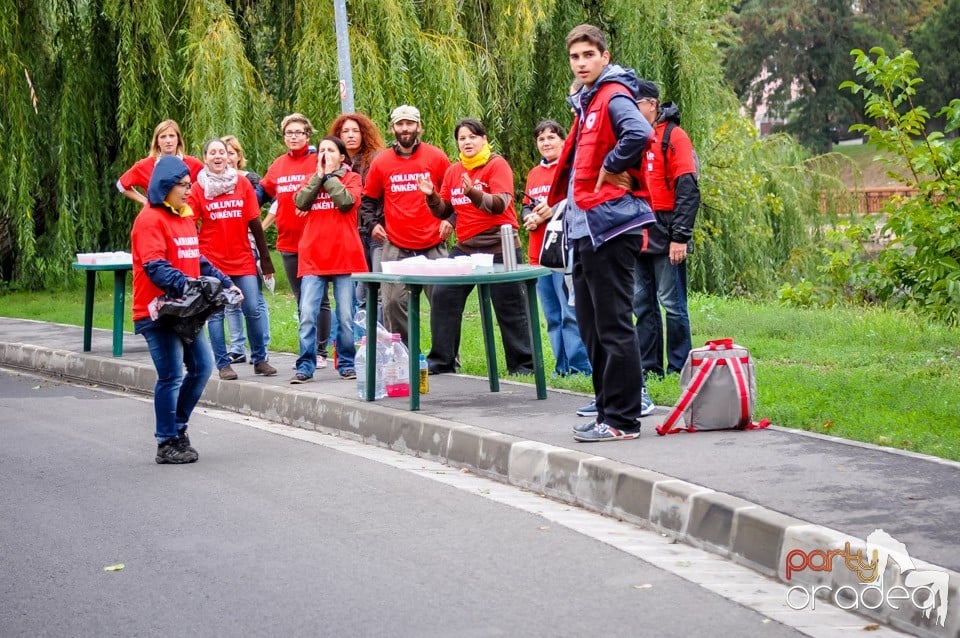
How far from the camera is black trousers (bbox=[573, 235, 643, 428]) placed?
25.8 feet

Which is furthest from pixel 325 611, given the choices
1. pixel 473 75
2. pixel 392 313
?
pixel 473 75

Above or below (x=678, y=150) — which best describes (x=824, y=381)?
below

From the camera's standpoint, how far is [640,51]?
19.2m

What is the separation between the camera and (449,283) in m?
9.12

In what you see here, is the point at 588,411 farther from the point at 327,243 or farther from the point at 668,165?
the point at 327,243

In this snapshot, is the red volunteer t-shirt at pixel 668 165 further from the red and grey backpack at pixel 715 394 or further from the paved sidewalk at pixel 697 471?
the red and grey backpack at pixel 715 394

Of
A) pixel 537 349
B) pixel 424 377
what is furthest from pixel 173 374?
pixel 537 349

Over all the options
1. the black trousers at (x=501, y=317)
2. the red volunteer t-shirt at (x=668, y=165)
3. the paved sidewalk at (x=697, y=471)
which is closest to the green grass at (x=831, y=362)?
the black trousers at (x=501, y=317)

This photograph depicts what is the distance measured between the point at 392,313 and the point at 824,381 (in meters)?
3.44

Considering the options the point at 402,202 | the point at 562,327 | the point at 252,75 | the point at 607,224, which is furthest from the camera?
the point at 252,75

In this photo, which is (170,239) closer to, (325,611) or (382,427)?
(382,427)

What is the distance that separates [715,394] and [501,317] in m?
3.35

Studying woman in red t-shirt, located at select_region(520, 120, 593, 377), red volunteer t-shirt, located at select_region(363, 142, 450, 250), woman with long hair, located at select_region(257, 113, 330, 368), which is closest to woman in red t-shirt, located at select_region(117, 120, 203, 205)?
woman with long hair, located at select_region(257, 113, 330, 368)

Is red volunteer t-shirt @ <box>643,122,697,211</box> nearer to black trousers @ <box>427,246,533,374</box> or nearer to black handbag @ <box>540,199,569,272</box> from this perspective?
black handbag @ <box>540,199,569,272</box>
